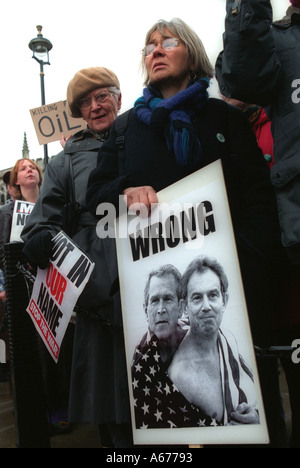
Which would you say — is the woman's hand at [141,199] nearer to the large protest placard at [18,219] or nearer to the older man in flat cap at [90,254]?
the older man in flat cap at [90,254]

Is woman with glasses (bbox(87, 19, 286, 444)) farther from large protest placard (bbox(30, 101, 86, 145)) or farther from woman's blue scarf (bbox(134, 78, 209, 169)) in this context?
large protest placard (bbox(30, 101, 86, 145))

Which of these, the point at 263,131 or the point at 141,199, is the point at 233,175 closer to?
the point at 141,199

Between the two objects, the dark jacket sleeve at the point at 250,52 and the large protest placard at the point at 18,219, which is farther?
the large protest placard at the point at 18,219

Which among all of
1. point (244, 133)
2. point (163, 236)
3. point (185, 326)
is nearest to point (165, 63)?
point (244, 133)

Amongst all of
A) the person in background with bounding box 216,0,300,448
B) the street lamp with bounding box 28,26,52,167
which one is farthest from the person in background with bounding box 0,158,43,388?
the street lamp with bounding box 28,26,52,167

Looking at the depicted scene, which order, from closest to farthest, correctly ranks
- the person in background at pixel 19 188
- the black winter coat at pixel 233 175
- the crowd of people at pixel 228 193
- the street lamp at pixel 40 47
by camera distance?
the crowd of people at pixel 228 193, the black winter coat at pixel 233 175, the person in background at pixel 19 188, the street lamp at pixel 40 47

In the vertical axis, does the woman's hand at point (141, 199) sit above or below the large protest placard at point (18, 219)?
below

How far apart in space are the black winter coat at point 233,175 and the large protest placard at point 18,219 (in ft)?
5.20

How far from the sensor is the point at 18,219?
3234 millimetres

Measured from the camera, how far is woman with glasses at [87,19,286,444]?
4.74 ft

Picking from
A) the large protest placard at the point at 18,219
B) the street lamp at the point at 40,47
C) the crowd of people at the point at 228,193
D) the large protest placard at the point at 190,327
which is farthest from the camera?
the street lamp at the point at 40,47

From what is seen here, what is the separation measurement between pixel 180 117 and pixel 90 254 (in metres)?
0.76

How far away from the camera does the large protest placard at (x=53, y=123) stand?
15.5ft

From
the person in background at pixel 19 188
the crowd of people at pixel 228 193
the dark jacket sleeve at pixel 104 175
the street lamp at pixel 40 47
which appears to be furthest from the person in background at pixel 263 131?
the street lamp at pixel 40 47
